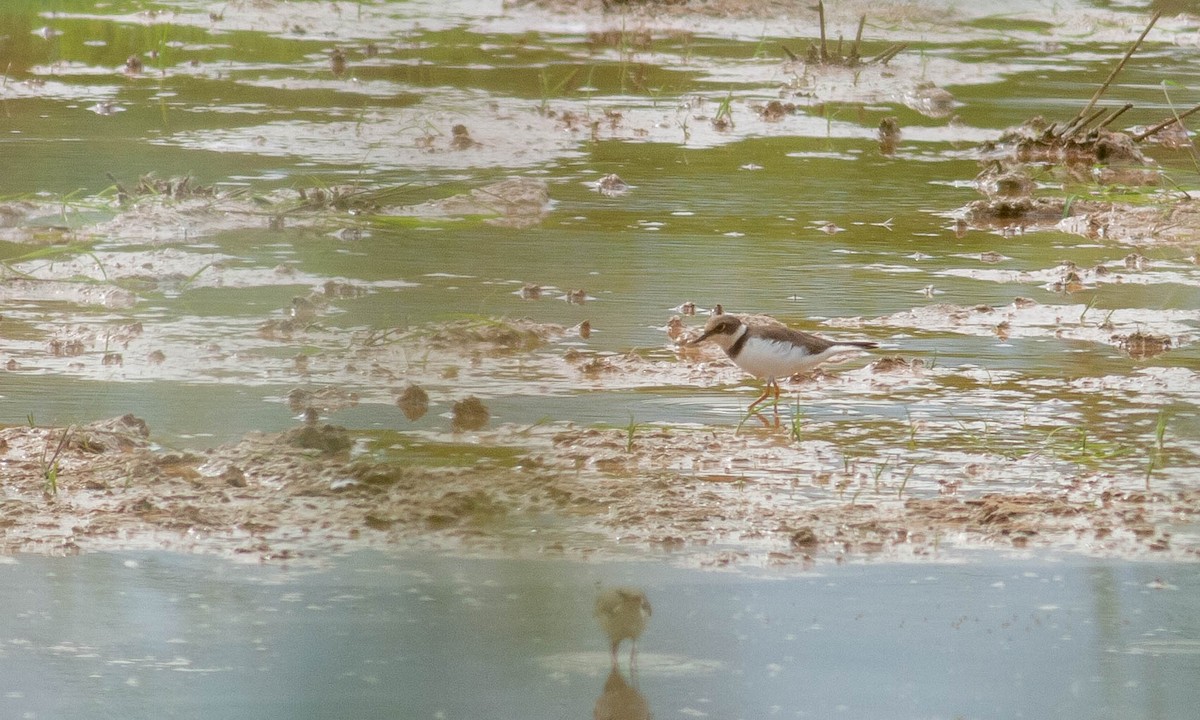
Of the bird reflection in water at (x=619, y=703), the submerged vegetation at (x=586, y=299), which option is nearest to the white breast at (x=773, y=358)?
the submerged vegetation at (x=586, y=299)

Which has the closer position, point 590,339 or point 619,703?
point 619,703

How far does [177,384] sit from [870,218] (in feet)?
12.7

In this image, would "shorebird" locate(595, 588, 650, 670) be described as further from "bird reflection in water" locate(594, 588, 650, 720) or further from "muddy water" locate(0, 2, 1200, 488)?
"muddy water" locate(0, 2, 1200, 488)

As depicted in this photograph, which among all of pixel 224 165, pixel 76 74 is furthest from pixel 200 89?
pixel 224 165

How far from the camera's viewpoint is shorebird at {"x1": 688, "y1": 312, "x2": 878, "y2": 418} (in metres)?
5.57

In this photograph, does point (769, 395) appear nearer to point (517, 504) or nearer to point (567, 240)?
point (517, 504)

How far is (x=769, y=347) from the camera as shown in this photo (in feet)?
18.2

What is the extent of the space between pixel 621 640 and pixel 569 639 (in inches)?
5.3

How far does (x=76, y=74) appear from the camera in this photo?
12.2 m

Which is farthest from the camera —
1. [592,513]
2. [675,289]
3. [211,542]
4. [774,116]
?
[774,116]

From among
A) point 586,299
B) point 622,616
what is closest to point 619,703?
point 622,616

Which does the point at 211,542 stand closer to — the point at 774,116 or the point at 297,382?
the point at 297,382

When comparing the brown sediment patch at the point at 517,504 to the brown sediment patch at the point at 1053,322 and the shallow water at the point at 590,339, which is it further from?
the brown sediment patch at the point at 1053,322

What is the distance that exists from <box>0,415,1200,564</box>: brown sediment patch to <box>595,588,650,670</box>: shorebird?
0.65 m
